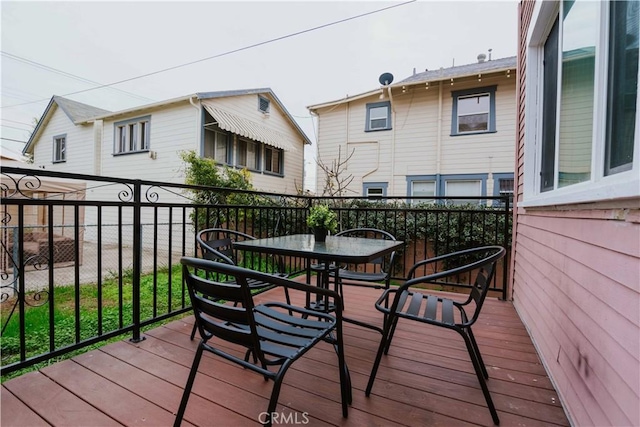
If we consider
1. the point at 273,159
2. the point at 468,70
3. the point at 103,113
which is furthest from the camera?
the point at 273,159

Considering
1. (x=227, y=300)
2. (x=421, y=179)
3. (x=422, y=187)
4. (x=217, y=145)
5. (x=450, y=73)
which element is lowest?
(x=227, y=300)

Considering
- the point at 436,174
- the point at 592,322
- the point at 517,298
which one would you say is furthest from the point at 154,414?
the point at 436,174

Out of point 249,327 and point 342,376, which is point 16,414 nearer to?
point 249,327

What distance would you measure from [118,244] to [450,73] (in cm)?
880

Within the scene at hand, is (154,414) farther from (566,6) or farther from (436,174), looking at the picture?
(436,174)

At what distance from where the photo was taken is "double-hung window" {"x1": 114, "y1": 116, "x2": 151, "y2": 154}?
846 cm

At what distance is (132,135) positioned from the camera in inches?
341

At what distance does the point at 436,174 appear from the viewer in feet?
25.9

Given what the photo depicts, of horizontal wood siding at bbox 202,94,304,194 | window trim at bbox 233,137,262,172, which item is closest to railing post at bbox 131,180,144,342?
horizontal wood siding at bbox 202,94,304,194

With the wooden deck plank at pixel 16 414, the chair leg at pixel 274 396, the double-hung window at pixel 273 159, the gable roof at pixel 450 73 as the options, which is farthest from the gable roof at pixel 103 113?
the chair leg at pixel 274 396

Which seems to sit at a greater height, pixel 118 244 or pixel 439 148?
pixel 439 148

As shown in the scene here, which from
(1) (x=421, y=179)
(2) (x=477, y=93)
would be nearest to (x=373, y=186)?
(1) (x=421, y=179)

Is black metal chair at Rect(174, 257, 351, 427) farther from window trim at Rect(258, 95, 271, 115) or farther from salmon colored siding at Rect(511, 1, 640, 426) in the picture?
window trim at Rect(258, 95, 271, 115)

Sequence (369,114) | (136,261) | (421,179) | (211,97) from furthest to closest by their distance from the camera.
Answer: (369,114)
(421,179)
(211,97)
(136,261)
